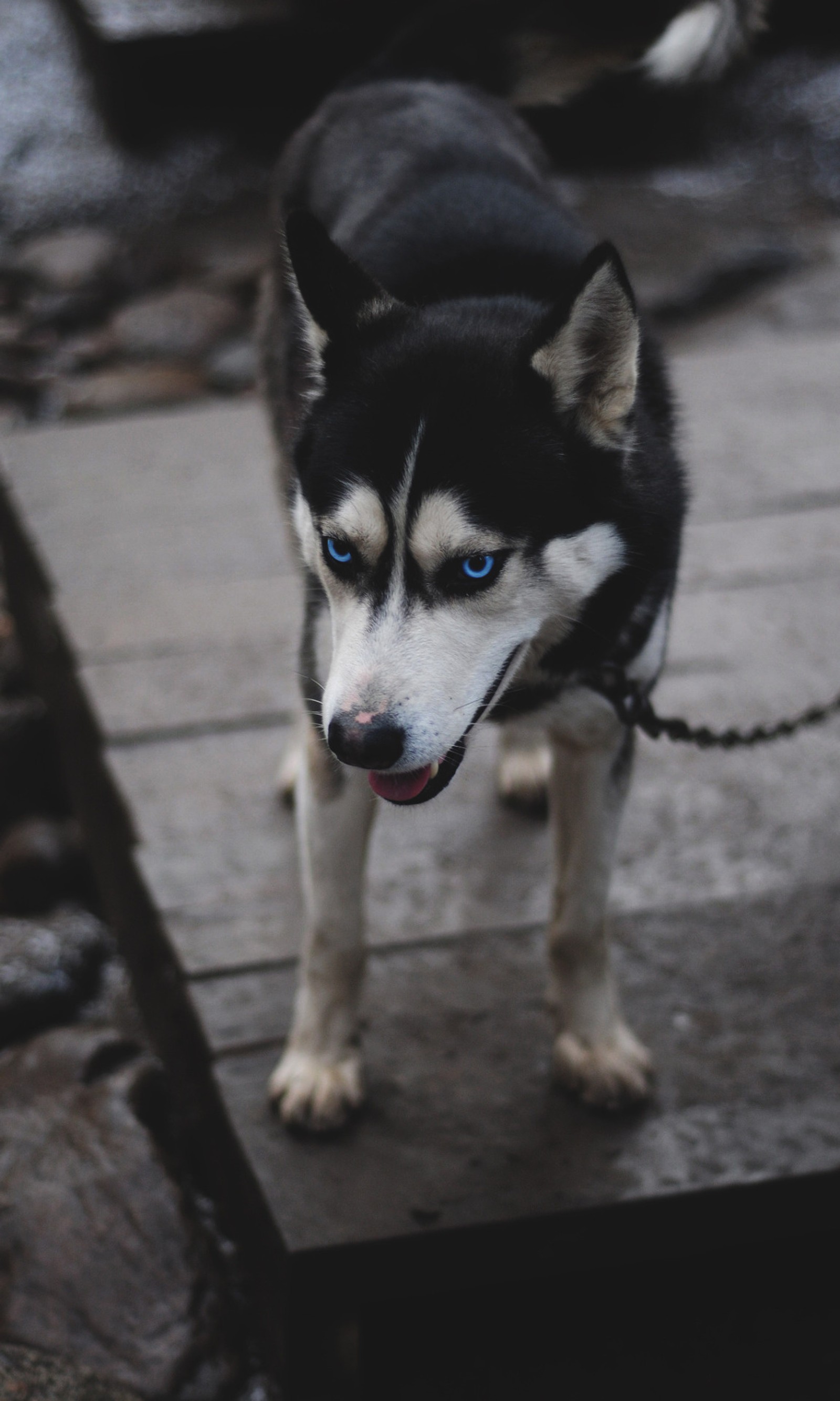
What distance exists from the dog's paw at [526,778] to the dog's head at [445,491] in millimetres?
1037

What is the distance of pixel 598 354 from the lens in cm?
180

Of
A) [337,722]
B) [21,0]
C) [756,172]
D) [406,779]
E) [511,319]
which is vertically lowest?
[756,172]

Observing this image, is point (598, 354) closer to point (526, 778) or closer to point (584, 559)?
point (584, 559)

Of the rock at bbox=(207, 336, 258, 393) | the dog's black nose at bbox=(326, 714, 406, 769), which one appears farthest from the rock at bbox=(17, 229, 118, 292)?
the dog's black nose at bbox=(326, 714, 406, 769)

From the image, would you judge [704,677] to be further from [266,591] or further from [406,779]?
[406,779]

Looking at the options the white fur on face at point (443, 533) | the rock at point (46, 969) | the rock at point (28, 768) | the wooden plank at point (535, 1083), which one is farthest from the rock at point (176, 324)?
the white fur on face at point (443, 533)

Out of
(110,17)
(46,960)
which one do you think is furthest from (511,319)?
(110,17)

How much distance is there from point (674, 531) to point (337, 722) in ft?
2.23

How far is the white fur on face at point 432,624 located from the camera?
1.68 metres

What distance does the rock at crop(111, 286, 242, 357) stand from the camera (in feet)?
19.7

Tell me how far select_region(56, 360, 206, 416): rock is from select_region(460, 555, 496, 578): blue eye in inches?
160

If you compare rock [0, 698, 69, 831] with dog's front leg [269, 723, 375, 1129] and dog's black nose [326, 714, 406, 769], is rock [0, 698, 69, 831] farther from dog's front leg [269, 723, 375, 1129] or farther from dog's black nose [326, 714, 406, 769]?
dog's black nose [326, 714, 406, 769]

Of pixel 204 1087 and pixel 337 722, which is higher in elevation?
pixel 337 722

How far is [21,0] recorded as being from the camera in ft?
32.2
